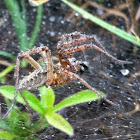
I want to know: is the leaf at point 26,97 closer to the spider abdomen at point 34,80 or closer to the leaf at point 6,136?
the spider abdomen at point 34,80

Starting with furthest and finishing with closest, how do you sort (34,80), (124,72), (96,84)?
1. (124,72)
2. (96,84)
3. (34,80)

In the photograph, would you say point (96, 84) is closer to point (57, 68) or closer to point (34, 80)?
point (57, 68)

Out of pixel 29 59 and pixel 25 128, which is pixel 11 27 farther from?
pixel 25 128

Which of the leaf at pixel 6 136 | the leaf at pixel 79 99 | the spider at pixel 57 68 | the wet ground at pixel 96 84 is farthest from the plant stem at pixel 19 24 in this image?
the leaf at pixel 6 136

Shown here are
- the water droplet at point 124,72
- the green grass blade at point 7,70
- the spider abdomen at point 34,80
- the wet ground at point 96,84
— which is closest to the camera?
the spider abdomen at point 34,80

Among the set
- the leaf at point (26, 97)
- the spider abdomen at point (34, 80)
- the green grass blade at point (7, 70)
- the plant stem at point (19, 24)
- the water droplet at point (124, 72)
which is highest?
the plant stem at point (19, 24)

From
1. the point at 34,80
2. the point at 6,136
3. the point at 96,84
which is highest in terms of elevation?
the point at 96,84

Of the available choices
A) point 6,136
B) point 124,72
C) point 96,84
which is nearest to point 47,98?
point 6,136
